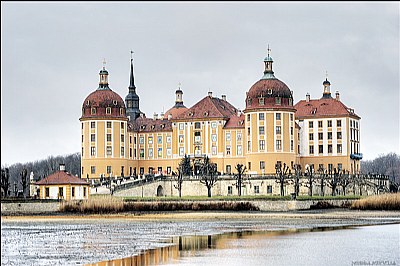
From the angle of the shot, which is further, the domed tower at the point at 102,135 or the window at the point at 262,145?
the domed tower at the point at 102,135

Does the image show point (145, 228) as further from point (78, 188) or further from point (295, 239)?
point (78, 188)

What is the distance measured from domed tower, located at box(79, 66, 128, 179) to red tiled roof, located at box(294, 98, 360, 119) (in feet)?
67.1

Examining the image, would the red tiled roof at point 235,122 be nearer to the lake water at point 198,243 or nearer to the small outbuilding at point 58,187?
the small outbuilding at point 58,187

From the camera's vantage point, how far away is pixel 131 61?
12838 cm

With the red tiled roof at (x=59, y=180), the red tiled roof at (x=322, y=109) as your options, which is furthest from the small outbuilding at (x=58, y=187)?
the red tiled roof at (x=322, y=109)

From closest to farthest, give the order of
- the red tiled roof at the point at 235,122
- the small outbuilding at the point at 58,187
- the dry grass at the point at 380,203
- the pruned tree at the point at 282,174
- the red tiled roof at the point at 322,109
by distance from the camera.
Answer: the dry grass at the point at 380,203
the small outbuilding at the point at 58,187
the pruned tree at the point at 282,174
the red tiled roof at the point at 322,109
the red tiled roof at the point at 235,122

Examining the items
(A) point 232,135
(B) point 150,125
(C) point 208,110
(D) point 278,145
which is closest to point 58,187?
(D) point 278,145

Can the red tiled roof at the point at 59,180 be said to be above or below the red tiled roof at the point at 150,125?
below

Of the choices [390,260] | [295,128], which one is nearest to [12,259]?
[390,260]

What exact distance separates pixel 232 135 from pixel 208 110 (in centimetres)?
446

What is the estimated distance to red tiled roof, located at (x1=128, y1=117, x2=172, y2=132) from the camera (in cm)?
11188

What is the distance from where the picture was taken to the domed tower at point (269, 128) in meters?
98.3

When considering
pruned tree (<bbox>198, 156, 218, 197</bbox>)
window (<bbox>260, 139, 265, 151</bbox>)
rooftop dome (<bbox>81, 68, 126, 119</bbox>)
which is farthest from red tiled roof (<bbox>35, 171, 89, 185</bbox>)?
rooftop dome (<bbox>81, 68, 126, 119</bbox>)

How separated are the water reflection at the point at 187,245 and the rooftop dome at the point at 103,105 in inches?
2193
